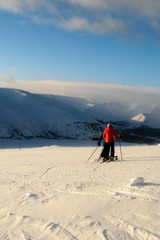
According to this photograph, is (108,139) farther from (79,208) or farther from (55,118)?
(55,118)

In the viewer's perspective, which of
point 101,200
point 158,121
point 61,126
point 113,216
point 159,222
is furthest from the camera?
point 158,121

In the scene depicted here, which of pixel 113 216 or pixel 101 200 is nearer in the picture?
pixel 113 216

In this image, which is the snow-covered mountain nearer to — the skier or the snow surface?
the skier

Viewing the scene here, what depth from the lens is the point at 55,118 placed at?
6159 centimetres

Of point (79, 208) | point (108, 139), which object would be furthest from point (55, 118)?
point (79, 208)

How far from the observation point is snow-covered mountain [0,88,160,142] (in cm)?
5272

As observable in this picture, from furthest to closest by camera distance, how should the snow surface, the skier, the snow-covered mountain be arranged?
1. the snow-covered mountain
2. the skier
3. the snow surface

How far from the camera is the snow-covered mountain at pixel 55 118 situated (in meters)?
52.7

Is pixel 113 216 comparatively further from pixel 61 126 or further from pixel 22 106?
pixel 22 106

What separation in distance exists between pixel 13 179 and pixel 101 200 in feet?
12.0

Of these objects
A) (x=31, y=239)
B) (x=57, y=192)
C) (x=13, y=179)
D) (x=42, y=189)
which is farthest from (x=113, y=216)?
(x=13, y=179)

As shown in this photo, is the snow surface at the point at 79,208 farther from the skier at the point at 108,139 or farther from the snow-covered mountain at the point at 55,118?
the snow-covered mountain at the point at 55,118

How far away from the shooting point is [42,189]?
6.09m

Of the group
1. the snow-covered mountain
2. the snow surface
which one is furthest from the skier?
the snow-covered mountain
